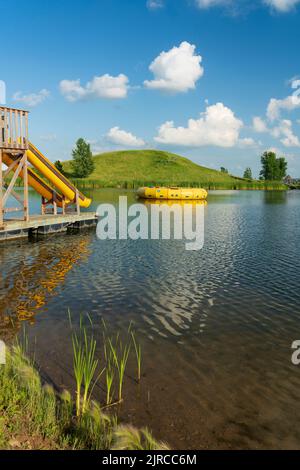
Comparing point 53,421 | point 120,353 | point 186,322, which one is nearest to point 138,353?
point 120,353

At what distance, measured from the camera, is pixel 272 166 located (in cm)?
14888

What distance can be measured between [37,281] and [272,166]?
146130mm

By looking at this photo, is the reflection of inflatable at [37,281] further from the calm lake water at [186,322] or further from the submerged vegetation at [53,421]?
the submerged vegetation at [53,421]

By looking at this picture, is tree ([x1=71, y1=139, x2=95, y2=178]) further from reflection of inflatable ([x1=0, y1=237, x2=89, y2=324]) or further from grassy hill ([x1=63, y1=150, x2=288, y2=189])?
reflection of inflatable ([x1=0, y1=237, x2=89, y2=324])

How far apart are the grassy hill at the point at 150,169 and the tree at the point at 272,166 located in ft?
31.2

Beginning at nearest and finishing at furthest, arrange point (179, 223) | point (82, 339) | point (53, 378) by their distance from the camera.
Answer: point (53, 378)
point (82, 339)
point (179, 223)

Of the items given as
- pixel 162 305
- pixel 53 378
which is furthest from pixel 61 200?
pixel 53 378

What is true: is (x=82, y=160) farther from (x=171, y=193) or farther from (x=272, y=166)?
(x=272, y=166)

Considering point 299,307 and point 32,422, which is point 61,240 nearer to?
→ point 299,307

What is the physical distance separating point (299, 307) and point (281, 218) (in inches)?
1234

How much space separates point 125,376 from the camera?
886cm

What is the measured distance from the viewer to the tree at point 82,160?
4636 inches

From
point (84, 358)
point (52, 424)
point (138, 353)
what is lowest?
point (138, 353)

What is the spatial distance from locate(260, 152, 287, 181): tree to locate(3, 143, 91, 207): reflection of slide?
5100 inches
